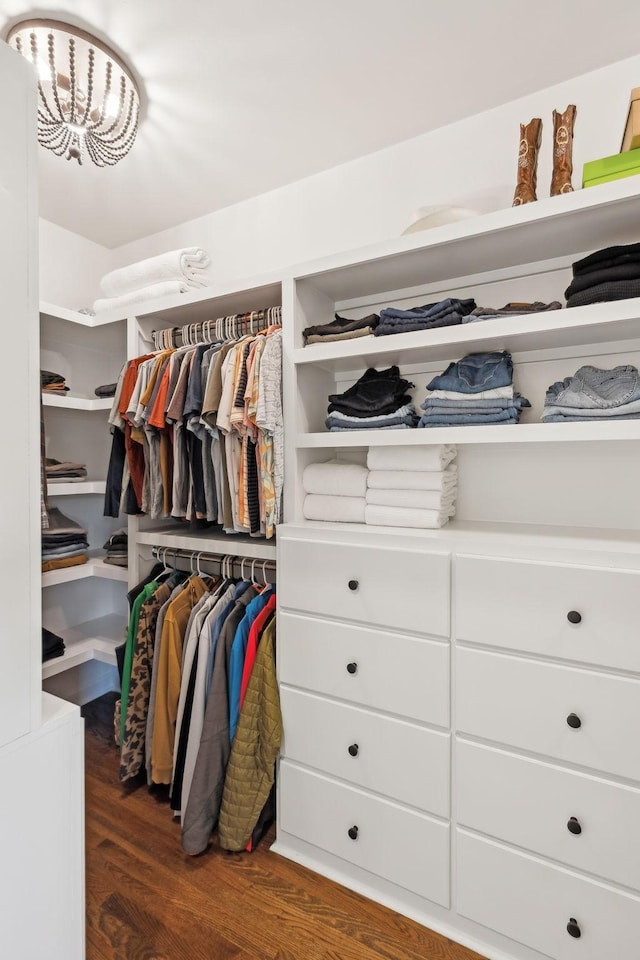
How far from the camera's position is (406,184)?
1.91 meters

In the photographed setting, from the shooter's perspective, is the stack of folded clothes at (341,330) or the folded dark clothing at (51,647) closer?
the stack of folded clothes at (341,330)

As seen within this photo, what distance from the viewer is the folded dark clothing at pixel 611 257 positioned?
1.28 meters

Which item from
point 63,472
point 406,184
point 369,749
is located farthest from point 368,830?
point 406,184

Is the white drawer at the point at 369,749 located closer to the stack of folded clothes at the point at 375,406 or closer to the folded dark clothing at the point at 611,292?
the stack of folded clothes at the point at 375,406

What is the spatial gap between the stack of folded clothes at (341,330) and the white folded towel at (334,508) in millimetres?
559

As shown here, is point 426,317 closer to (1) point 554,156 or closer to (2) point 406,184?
(1) point 554,156

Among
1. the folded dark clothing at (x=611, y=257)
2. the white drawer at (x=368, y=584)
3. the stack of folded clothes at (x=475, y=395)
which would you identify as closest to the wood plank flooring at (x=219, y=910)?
the white drawer at (x=368, y=584)

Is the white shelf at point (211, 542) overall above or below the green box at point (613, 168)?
below

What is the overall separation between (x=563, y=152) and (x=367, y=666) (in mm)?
1603

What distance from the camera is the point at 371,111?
1745mm

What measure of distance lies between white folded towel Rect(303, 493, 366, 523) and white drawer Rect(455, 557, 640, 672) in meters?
0.41

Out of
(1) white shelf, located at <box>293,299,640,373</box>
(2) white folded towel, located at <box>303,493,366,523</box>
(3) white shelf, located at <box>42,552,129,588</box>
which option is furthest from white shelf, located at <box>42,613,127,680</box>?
(1) white shelf, located at <box>293,299,640,373</box>

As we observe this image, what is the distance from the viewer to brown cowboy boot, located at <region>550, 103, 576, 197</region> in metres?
1.35

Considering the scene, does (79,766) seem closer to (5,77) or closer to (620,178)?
(5,77)
